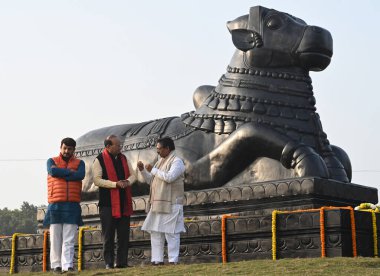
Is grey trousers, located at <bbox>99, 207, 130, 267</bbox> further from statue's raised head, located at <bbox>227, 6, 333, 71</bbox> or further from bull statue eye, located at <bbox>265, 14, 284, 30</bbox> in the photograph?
bull statue eye, located at <bbox>265, 14, 284, 30</bbox>

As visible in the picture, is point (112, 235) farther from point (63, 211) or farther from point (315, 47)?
point (315, 47)

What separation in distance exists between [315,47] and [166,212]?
3.95 metres

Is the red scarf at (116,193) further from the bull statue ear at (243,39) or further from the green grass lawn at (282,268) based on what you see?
the bull statue ear at (243,39)

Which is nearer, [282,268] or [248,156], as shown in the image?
[282,268]

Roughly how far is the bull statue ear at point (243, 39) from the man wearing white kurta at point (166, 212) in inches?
133

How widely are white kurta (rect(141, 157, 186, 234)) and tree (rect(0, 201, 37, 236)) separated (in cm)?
5835

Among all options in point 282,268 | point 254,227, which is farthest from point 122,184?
point 282,268

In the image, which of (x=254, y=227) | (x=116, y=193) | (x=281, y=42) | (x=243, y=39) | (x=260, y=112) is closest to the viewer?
(x=116, y=193)

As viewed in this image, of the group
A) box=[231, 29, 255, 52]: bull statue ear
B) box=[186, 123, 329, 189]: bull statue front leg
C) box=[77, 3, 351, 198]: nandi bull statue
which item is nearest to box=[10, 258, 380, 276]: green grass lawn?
box=[186, 123, 329, 189]: bull statue front leg

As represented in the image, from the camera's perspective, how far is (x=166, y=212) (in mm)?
9969

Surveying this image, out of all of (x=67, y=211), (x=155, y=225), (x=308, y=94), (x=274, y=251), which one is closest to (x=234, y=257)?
(x=274, y=251)

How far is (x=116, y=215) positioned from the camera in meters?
10.1

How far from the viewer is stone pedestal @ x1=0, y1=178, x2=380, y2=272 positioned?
10.3 m

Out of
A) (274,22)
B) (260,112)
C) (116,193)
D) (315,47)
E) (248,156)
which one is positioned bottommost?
(116,193)
